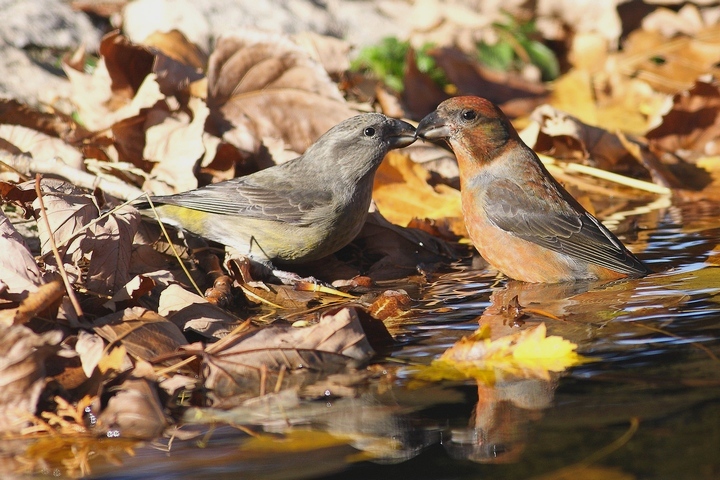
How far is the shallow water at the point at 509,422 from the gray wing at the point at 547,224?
117 centimetres

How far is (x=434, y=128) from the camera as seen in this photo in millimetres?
5523

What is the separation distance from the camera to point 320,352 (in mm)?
3498

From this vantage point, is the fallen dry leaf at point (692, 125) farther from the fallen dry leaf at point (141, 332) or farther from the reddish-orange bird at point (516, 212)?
the fallen dry leaf at point (141, 332)

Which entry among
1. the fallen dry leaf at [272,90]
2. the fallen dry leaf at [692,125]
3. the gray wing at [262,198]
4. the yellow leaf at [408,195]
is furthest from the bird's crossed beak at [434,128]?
the fallen dry leaf at [692,125]

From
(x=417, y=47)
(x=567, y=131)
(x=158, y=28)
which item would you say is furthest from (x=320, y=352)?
(x=417, y=47)

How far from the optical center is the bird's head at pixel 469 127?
550 cm

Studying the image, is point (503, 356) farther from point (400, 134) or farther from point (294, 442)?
point (400, 134)

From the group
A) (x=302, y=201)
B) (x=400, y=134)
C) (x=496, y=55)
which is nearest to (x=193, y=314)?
(x=302, y=201)

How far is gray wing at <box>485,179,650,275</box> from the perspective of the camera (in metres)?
5.16

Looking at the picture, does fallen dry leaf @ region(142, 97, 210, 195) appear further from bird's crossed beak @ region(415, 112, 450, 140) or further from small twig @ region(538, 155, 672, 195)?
small twig @ region(538, 155, 672, 195)

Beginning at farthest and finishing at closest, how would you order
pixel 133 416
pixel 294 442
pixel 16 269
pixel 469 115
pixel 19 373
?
1. pixel 469 115
2. pixel 16 269
3. pixel 19 373
4. pixel 133 416
5. pixel 294 442

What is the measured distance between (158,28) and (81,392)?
5.71 metres

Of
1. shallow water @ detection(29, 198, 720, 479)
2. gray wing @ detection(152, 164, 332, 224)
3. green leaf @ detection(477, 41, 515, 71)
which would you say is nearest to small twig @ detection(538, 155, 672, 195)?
gray wing @ detection(152, 164, 332, 224)

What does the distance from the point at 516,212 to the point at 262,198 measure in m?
1.58
